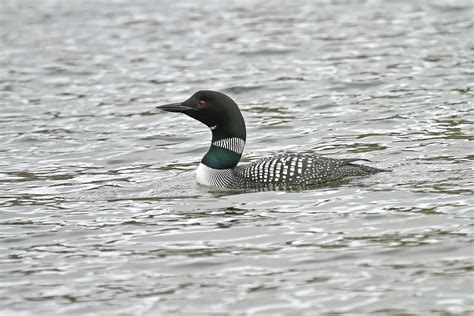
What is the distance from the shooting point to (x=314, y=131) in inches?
488

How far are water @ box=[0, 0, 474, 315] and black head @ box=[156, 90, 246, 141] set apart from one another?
1.83ft

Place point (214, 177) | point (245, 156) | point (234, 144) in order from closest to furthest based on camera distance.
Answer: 1. point (214, 177)
2. point (234, 144)
3. point (245, 156)

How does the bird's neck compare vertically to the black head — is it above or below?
below

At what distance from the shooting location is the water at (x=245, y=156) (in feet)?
23.0

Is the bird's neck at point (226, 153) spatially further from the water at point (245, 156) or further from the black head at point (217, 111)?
the water at point (245, 156)

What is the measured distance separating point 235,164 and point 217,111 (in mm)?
472

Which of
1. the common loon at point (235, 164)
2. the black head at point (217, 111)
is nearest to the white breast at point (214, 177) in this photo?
the common loon at point (235, 164)

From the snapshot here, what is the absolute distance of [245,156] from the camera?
37.6ft

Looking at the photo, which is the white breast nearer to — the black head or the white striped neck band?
the white striped neck band

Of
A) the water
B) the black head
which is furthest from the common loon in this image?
the water

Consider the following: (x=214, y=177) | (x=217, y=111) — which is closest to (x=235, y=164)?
(x=214, y=177)

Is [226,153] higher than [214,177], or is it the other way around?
[226,153]

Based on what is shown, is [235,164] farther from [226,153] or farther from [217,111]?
[217,111]

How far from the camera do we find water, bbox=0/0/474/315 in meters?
7.00
